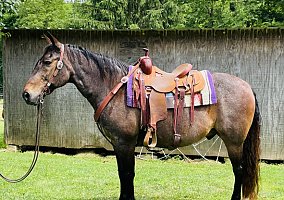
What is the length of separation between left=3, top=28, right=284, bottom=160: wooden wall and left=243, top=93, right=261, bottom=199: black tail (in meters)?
2.97

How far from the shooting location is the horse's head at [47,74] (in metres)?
4.03

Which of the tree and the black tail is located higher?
the tree

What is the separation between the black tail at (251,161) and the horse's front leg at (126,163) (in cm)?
122

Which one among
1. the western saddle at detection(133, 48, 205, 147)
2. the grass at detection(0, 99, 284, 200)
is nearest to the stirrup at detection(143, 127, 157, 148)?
the western saddle at detection(133, 48, 205, 147)

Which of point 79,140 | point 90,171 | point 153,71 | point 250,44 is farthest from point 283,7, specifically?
A: point 153,71

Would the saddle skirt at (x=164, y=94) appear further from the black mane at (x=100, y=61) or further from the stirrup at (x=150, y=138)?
the black mane at (x=100, y=61)

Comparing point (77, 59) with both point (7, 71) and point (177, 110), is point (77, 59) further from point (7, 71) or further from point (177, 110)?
point (7, 71)

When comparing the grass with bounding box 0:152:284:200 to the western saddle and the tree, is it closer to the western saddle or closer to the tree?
the western saddle

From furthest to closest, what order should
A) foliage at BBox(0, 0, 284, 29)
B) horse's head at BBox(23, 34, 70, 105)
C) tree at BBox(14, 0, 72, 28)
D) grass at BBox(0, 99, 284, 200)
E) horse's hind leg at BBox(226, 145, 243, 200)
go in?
tree at BBox(14, 0, 72, 28), foliage at BBox(0, 0, 284, 29), grass at BBox(0, 99, 284, 200), horse's hind leg at BBox(226, 145, 243, 200), horse's head at BBox(23, 34, 70, 105)

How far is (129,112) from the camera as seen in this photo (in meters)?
4.19

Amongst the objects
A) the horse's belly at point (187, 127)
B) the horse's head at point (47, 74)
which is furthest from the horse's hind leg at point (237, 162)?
the horse's head at point (47, 74)

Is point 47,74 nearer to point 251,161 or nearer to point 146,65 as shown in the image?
point 146,65

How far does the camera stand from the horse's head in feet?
13.2

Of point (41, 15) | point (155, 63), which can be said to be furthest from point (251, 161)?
point (41, 15)
